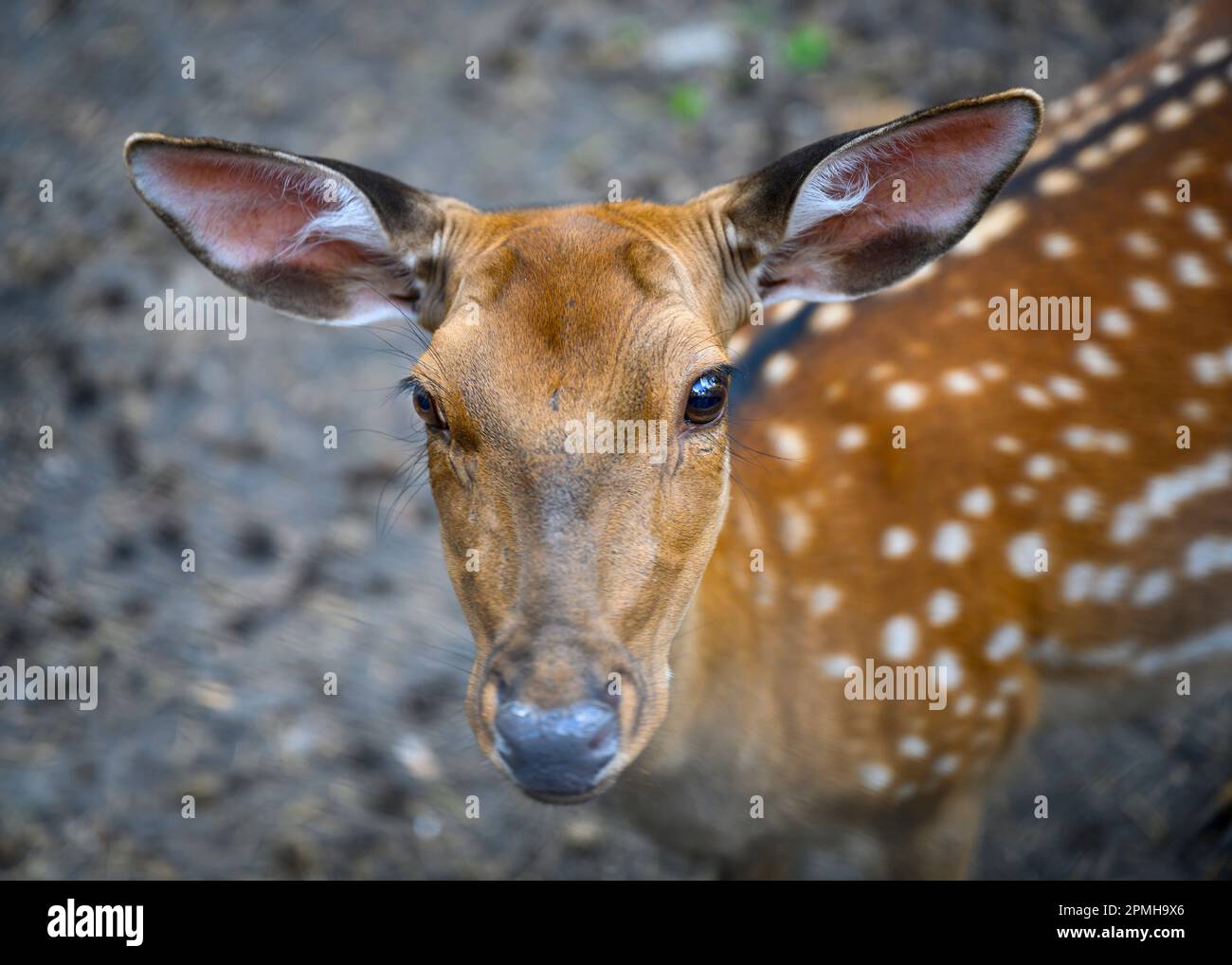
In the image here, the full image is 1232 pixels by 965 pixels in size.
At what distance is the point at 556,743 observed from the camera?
7.16 ft

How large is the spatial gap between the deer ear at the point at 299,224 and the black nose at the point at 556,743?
1.26 metres

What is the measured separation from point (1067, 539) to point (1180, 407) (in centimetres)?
53

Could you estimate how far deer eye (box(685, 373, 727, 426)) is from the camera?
248cm

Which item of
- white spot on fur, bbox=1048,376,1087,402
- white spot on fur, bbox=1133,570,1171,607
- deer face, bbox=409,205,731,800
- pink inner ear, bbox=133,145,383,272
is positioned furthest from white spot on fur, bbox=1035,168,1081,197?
pink inner ear, bbox=133,145,383,272

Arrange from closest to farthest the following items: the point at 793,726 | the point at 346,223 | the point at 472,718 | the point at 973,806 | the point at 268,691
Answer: the point at 472,718
the point at 346,223
the point at 793,726
the point at 973,806
the point at 268,691

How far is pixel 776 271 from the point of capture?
2.95 m

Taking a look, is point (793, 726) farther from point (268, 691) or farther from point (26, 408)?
point (26, 408)

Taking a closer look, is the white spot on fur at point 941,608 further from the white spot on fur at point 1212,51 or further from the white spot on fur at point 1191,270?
the white spot on fur at point 1212,51

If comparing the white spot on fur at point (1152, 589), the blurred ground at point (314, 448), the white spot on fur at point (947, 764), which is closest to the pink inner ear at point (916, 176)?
the white spot on fur at point (1152, 589)

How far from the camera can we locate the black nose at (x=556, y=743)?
218 cm

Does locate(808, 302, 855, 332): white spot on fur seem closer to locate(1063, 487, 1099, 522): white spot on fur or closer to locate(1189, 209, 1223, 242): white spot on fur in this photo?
locate(1063, 487, 1099, 522): white spot on fur

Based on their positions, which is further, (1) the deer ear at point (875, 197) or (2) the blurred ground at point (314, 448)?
(2) the blurred ground at point (314, 448)

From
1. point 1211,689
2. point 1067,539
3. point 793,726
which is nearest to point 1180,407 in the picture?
point 1067,539

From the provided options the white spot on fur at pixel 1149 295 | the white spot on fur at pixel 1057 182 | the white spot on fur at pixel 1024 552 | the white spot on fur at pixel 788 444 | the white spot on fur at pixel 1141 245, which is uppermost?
the white spot on fur at pixel 1057 182
